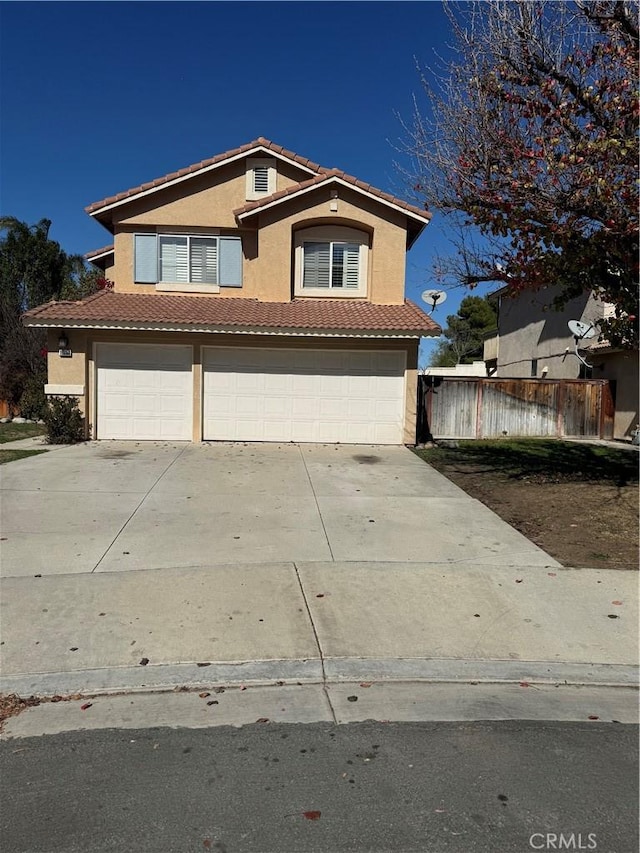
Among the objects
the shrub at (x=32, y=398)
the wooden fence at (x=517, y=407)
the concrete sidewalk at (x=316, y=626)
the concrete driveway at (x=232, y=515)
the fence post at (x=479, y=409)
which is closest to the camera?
the concrete sidewalk at (x=316, y=626)

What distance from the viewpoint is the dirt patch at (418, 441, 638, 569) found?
23.3ft

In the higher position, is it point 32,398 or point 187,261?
point 187,261

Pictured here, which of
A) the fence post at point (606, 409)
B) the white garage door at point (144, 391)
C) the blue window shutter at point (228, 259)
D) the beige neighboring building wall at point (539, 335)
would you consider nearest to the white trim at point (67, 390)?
the white garage door at point (144, 391)

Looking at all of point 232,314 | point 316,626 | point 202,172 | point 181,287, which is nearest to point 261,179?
point 202,172

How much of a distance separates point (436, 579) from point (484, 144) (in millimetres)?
6642

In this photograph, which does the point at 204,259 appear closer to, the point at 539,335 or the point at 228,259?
the point at 228,259

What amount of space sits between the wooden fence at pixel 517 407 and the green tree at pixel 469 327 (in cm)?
2959

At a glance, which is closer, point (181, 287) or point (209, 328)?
point (209, 328)

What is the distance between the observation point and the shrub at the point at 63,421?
13688 millimetres

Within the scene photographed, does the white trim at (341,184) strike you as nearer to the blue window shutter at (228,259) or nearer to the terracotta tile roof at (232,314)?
the blue window shutter at (228,259)

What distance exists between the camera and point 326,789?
118 inches
